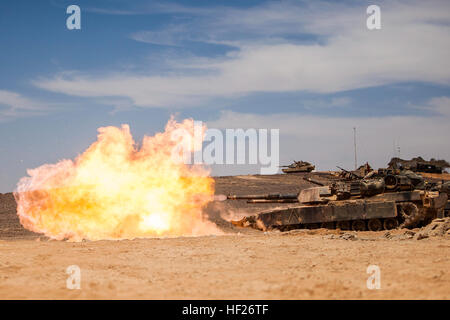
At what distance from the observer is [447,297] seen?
26.8 ft

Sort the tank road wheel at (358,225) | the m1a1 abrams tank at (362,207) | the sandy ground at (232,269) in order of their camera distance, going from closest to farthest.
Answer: the sandy ground at (232,269) → the m1a1 abrams tank at (362,207) → the tank road wheel at (358,225)

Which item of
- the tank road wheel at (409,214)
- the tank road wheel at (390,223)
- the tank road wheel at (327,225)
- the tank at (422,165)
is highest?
the tank at (422,165)

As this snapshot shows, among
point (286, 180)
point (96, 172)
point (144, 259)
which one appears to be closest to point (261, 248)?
point (144, 259)

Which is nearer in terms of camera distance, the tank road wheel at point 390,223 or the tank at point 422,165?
the tank road wheel at point 390,223

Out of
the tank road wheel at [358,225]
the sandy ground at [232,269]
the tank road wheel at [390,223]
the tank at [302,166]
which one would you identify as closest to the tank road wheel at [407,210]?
the tank road wheel at [390,223]

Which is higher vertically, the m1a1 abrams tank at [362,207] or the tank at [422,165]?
the tank at [422,165]

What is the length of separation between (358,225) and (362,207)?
108cm

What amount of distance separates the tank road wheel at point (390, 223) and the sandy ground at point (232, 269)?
2.14 m

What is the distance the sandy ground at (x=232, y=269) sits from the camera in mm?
8953


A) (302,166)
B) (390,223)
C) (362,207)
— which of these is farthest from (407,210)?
(302,166)

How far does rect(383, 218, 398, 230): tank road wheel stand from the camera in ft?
75.5

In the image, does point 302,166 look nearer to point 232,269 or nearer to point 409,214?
point 409,214

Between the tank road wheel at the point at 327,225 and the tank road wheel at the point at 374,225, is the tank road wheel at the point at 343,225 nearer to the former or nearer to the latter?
the tank road wheel at the point at 327,225
